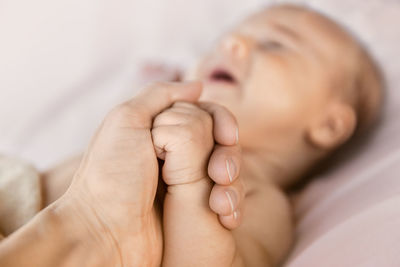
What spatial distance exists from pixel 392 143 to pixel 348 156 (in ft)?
0.65

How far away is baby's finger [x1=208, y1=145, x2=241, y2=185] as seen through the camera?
651 millimetres

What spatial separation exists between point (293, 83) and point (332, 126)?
167 millimetres

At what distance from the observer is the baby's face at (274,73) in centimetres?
110

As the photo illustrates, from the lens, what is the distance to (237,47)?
115 cm

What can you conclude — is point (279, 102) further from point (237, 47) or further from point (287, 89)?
point (237, 47)

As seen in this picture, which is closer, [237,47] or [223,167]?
[223,167]

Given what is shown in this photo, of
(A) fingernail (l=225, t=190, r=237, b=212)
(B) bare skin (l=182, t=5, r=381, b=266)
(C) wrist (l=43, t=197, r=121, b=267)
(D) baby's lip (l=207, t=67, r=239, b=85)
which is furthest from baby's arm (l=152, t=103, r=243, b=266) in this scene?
(D) baby's lip (l=207, t=67, r=239, b=85)

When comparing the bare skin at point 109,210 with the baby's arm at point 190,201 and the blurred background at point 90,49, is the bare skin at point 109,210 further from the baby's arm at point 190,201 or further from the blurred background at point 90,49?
the blurred background at point 90,49

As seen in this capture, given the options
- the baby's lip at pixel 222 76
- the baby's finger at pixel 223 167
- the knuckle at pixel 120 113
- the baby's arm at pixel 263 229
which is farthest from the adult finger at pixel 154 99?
the baby's lip at pixel 222 76

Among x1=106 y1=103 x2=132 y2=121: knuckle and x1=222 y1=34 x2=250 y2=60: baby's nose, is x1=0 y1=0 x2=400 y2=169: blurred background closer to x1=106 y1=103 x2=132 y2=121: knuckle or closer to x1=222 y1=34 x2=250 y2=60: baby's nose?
x1=222 y1=34 x2=250 y2=60: baby's nose

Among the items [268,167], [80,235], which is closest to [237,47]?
[268,167]

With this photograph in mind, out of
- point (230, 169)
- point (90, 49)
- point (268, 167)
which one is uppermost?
point (230, 169)

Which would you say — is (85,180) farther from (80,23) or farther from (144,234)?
(80,23)

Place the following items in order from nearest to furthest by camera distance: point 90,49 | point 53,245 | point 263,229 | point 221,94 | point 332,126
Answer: point 53,245, point 263,229, point 221,94, point 332,126, point 90,49
